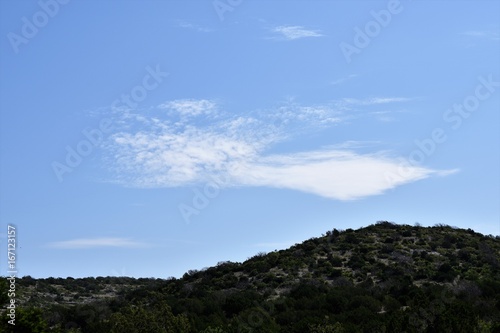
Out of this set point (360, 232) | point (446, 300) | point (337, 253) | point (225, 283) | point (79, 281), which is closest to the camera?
point (446, 300)

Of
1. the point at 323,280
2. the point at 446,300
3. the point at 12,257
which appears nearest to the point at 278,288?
the point at 323,280

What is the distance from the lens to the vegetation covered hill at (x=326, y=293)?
4597 centimetres

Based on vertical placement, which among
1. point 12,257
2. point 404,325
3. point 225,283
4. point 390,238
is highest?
point 390,238

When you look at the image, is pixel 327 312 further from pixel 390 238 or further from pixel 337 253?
pixel 390 238

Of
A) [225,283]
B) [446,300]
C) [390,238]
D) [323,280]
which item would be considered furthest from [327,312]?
Result: [390,238]

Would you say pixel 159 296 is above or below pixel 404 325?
above

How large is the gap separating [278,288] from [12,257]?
45.2 meters

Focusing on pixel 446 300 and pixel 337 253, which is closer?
pixel 446 300

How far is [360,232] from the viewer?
93.9m

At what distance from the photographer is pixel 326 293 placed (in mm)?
63812

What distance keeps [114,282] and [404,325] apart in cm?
8294

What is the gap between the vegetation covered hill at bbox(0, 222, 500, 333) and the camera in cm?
4597

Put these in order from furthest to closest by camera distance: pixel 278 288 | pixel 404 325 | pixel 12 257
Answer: pixel 278 288 < pixel 404 325 < pixel 12 257

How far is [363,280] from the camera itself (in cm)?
7038
